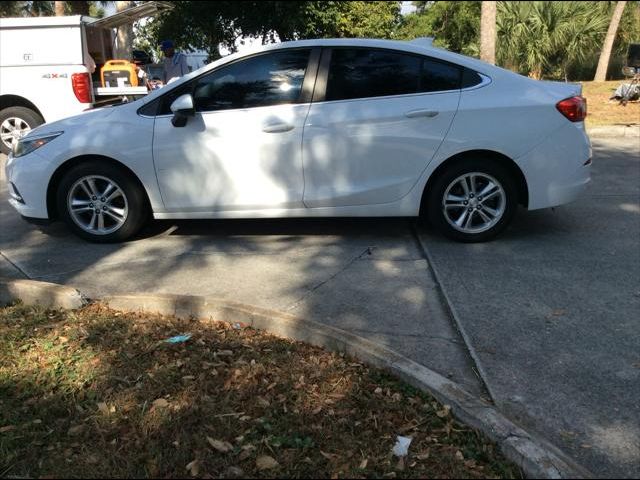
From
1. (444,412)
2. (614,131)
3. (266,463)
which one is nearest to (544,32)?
(614,131)

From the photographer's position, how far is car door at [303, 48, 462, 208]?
4934 mm

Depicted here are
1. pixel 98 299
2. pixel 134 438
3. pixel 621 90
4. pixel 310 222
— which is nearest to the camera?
pixel 134 438

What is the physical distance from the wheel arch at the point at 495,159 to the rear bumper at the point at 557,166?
0.06m

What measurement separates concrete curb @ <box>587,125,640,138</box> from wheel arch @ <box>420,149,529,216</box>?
645 cm

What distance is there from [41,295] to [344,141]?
8.16 ft

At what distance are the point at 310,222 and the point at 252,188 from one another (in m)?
1.12

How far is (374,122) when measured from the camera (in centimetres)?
494

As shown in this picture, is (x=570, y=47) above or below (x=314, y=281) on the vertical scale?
above

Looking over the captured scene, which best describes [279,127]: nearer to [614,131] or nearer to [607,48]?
[614,131]

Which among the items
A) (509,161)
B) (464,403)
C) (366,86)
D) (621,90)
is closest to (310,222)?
(366,86)

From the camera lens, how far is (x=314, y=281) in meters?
4.49

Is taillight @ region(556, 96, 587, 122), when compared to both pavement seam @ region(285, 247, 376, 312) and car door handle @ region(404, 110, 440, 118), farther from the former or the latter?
pavement seam @ region(285, 247, 376, 312)

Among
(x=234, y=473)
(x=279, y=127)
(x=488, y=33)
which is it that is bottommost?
(x=234, y=473)

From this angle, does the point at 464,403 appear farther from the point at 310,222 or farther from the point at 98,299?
the point at 310,222
